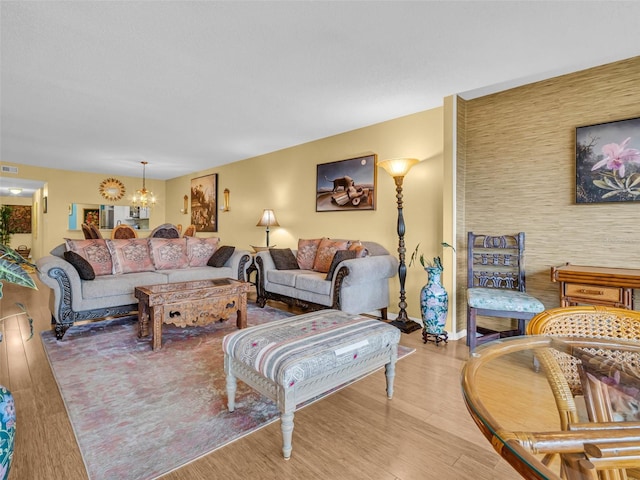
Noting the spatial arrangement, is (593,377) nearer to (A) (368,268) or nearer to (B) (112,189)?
(A) (368,268)

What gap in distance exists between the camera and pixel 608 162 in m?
2.58

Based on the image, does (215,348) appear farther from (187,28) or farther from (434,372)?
(187,28)

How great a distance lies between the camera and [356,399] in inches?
78.6

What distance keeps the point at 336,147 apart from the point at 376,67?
1.91 meters

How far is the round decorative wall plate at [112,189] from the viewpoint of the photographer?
7598 millimetres

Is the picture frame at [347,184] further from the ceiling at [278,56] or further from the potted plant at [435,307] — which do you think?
the potted plant at [435,307]

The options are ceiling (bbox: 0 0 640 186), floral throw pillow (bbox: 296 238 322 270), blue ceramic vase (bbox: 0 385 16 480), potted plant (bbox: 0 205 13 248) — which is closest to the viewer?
blue ceramic vase (bbox: 0 385 16 480)

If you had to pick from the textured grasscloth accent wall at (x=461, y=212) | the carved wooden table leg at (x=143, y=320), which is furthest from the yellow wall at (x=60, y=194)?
the textured grasscloth accent wall at (x=461, y=212)

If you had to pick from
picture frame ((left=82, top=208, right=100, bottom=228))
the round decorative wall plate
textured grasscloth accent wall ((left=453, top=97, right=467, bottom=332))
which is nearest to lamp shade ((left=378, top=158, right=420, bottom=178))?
textured grasscloth accent wall ((left=453, top=97, right=467, bottom=332))

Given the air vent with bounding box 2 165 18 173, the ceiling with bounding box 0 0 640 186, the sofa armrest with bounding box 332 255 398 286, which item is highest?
the ceiling with bounding box 0 0 640 186

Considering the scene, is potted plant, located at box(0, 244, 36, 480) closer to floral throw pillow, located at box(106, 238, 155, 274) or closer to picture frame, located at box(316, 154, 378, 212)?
floral throw pillow, located at box(106, 238, 155, 274)

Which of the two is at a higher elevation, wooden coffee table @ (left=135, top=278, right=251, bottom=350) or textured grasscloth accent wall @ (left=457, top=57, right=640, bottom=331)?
textured grasscloth accent wall @ (left=457, top=57, right=640, bottom=331)

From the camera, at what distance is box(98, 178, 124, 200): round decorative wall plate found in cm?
760

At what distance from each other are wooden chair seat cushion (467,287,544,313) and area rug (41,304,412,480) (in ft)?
2.47
